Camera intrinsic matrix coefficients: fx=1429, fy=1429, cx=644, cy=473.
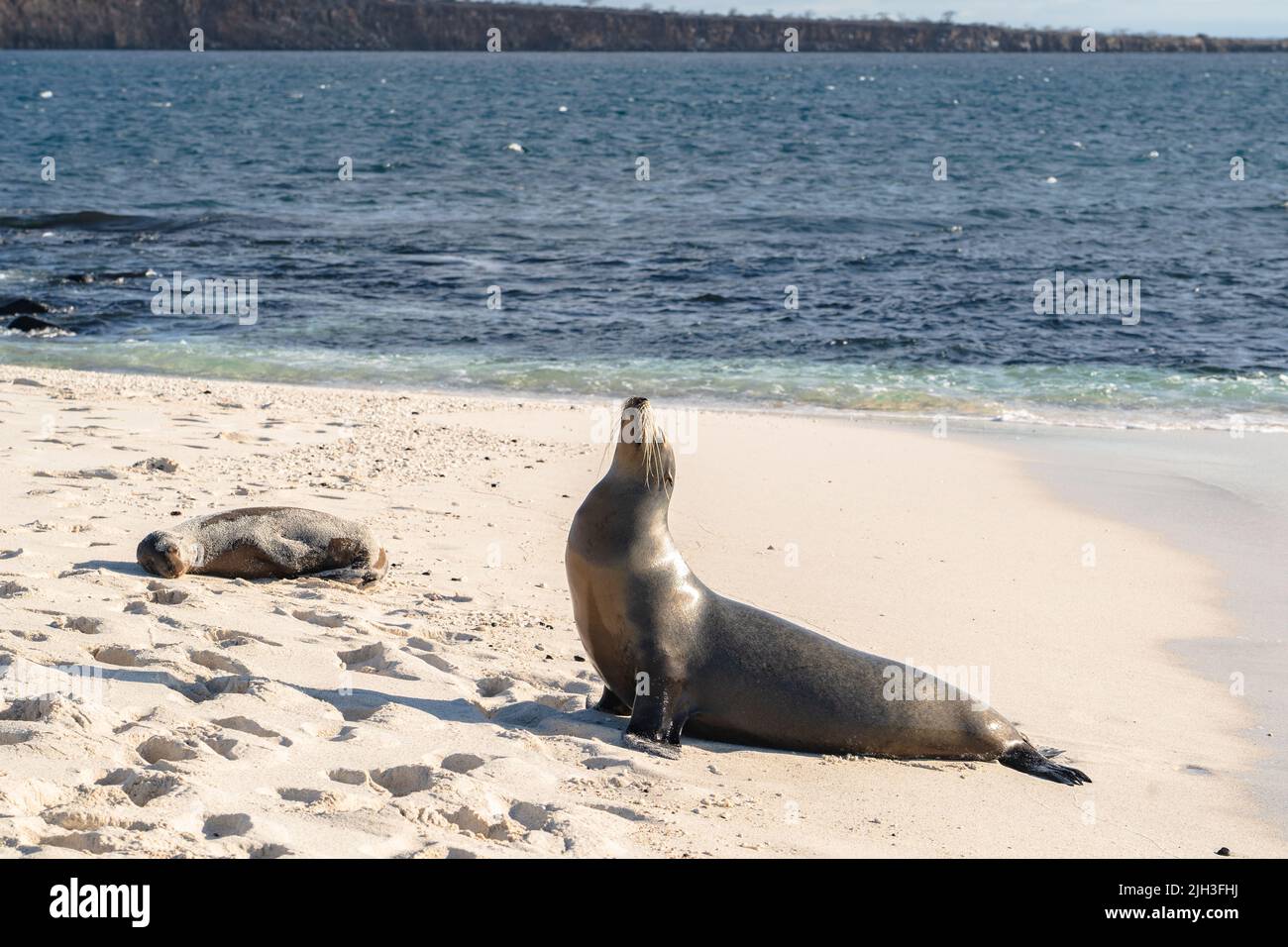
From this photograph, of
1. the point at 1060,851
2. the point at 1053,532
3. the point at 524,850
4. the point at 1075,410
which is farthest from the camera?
the point at 1075,410

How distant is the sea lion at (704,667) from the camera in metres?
5.68

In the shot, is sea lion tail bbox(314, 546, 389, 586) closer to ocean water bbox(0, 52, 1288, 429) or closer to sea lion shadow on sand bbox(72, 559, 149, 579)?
sea lion shadow on sand bbox(72, 559, 149, 579)

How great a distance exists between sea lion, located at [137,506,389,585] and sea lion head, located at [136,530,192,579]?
6 cm

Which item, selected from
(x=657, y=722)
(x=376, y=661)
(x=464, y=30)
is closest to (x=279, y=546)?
(x=376, y=661)

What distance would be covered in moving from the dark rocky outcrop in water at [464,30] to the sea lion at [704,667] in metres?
161

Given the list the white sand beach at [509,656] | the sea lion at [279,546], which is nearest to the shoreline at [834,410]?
the white sand beach at [509,656]

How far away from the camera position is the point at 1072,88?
85.9 metres

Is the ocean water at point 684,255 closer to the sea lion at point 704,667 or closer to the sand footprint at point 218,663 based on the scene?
the sea lion at point 704,667

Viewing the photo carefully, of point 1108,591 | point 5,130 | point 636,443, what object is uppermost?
point 5,130

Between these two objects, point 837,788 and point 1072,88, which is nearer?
point 837,788

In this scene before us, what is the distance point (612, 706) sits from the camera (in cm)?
584

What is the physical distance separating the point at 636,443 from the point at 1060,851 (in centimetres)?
216
